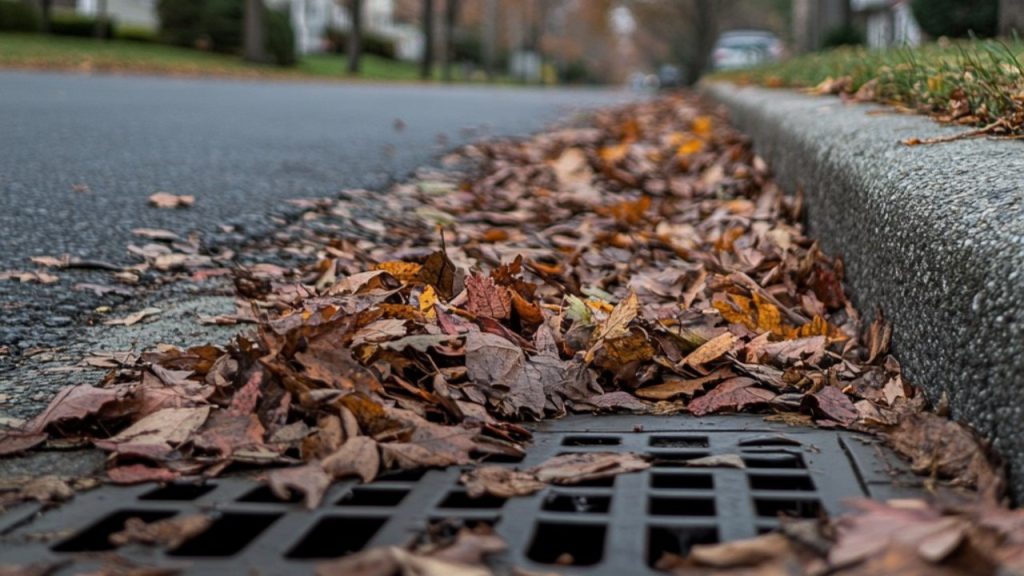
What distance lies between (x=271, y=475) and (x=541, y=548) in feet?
1.37

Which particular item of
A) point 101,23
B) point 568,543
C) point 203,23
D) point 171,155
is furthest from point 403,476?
point 203,23

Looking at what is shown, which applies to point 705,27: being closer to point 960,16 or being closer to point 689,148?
point 960,16

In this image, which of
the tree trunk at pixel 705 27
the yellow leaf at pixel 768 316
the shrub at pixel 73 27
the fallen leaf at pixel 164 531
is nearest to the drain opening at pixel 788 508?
the fallen leaf at pixel 164 531

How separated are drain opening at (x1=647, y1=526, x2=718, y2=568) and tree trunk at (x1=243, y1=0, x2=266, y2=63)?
86.1ft

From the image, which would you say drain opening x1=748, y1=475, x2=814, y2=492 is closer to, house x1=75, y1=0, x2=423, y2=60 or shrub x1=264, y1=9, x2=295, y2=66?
shrub x1=264, y1=9, x2=295, y2=66

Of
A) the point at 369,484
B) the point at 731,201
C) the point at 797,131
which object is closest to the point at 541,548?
the point at 369,484

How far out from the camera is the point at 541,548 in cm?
140

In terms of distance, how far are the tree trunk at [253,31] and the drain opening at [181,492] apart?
85.1 ft

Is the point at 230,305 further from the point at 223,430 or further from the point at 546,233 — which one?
the point at 546,233

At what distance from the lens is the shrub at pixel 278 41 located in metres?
27.7

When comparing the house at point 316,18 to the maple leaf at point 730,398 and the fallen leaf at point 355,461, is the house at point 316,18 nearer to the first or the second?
the maple leaf at point 730,398

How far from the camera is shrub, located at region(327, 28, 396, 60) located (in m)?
47.7

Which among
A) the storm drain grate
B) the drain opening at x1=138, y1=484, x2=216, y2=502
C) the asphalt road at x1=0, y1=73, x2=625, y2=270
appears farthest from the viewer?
the asphalt road at x1=0, y1=73, x2=625, y2=270

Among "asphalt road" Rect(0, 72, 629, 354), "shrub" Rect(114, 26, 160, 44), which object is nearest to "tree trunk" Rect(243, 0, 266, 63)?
"shrub" Rect(114, 26, 160, 44)
